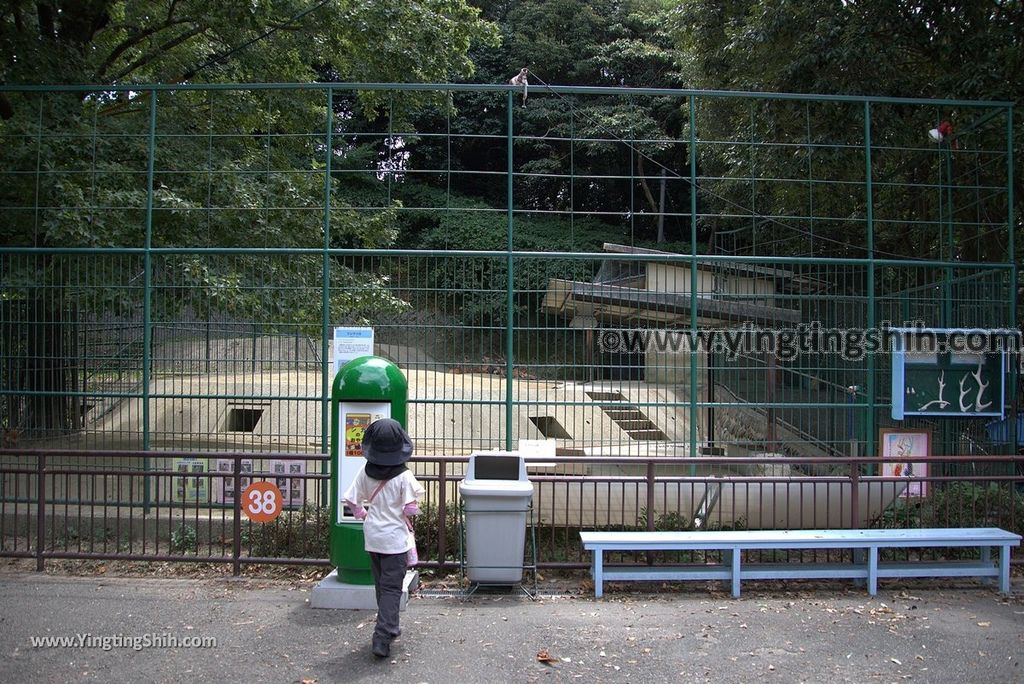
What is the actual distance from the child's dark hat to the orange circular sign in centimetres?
196

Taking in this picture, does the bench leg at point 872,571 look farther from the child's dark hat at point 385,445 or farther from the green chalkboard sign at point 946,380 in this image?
the child's dark hat at point 385,445

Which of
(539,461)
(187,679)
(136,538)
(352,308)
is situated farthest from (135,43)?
(187,679)

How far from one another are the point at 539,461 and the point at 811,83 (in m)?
7.86

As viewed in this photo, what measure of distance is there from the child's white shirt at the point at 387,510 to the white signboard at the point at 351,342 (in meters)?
3.32

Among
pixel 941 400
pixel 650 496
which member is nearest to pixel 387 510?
pixel 650 496

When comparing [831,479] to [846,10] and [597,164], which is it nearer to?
[846,10]

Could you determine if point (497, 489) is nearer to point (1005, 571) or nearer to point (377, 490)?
point (377, 490)

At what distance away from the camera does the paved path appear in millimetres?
5285

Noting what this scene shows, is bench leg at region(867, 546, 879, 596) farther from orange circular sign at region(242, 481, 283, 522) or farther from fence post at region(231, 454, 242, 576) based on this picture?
fence post at region(231, 454, 242, 576)

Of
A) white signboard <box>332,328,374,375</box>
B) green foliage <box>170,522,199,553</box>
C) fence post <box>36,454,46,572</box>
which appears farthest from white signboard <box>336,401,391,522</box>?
fence post <box>36,454,46,572</box>

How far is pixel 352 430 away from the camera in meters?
6.59

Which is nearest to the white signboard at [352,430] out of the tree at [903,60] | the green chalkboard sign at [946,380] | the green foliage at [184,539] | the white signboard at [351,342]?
the green foliage at [184,539]

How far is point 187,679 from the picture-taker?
5117 mm

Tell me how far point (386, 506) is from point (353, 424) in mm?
1127
